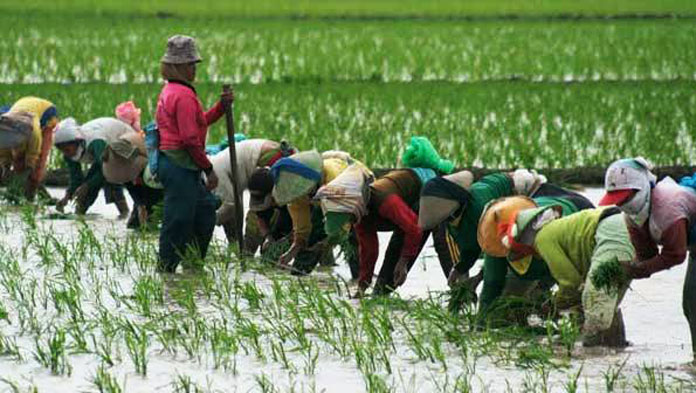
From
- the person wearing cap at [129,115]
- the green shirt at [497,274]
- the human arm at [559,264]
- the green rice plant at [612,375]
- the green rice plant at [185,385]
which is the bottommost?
the green rice plant at [185,385]

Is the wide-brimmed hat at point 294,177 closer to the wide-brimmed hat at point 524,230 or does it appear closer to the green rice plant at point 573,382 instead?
the wide-brimmed hat at point 524,230

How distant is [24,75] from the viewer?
17984mm

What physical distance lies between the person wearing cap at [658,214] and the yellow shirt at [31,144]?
5.80 m

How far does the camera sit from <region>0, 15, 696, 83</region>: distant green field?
18.4 meters

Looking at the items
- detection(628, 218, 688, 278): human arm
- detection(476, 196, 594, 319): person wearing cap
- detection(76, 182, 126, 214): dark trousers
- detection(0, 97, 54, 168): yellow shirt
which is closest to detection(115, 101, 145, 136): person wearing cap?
detection(76, 182, 126, 214): dark trousers

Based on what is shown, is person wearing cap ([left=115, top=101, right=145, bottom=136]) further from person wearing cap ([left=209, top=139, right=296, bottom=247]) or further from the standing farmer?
the standing farmer

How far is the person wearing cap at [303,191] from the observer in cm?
848

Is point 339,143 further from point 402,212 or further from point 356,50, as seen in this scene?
point 356,50

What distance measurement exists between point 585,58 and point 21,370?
14060 mm

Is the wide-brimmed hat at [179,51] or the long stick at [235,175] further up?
the wide-brimmed hat at [179,51]

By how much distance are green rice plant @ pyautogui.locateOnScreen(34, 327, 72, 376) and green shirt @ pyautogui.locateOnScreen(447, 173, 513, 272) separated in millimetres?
2016

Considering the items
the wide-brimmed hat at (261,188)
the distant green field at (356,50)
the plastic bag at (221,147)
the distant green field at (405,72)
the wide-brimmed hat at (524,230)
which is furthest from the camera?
the distant green field at (356,50)

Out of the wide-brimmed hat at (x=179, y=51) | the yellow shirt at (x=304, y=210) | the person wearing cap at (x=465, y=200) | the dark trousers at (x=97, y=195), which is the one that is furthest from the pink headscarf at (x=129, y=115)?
the person wearing cap at (x=465, y=200)

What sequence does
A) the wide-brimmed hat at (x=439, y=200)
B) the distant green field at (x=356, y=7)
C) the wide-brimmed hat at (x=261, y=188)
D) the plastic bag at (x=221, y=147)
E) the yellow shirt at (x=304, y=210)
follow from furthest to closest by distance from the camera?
1. the distant green field at (x=356, y=7)
2. the plastic bag at (x=221, y=147)
3. the wide-brimmed hat at (x=261, y=188)
4. the yellow shirt at (x=304, y=210)
5. the wide-brimmed hat at (x=439, y=200)
